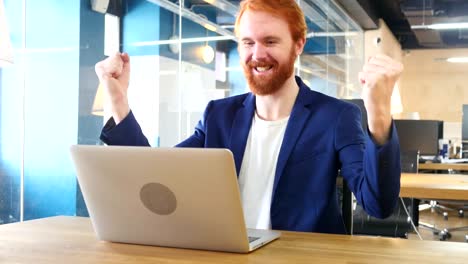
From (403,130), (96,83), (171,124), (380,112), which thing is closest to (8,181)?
(96,83)

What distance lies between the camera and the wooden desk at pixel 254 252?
1.05m

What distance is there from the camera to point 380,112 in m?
1.31

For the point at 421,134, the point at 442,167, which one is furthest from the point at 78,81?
the point at 442,167

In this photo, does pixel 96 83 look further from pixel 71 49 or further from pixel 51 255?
pixel 51 255

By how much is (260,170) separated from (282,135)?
0.13 metres

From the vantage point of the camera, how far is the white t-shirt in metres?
1.62

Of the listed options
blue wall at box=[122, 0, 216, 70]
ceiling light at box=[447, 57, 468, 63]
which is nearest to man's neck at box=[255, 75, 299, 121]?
blue wall at box=[122, 0, 216, 70]

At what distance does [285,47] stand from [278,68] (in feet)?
0.22

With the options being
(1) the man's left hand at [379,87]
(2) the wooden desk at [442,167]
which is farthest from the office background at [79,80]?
(1) the man's left hand at [379,87]

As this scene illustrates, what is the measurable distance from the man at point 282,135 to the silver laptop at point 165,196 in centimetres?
37

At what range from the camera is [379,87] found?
1.29 meters

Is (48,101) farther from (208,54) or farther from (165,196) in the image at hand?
(165,196)

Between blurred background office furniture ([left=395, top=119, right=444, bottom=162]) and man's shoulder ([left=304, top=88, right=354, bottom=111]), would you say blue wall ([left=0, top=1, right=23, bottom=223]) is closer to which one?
man's shoulder ([left=304, top=88, right=354, bottom=111])

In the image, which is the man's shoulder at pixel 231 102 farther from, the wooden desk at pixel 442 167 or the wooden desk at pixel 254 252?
the wooden desk at pixel 442 167
